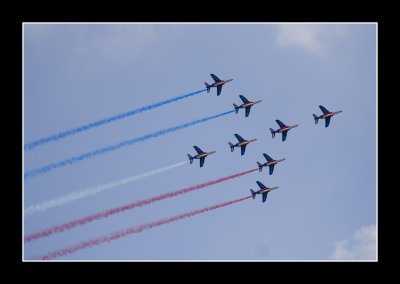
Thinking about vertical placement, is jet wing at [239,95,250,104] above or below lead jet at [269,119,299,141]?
above

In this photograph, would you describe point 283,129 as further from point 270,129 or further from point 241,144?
point 241,144

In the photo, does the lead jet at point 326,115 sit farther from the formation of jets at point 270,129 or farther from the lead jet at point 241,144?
the lead jet at point 241,144

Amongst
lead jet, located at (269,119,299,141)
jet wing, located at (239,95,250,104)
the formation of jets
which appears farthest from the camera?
lead jet, located at (269,119,299,141)

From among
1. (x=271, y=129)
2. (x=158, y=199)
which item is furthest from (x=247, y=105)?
(x=158, y=199)

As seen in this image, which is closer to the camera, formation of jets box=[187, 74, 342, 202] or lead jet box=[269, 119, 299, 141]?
formation of jets box=[187, 74, 342, 202]

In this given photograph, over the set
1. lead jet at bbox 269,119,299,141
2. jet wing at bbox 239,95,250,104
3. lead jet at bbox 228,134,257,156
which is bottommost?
lead jet at bbox 228,134,257,156

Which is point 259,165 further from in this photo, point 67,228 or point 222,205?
point 67,228

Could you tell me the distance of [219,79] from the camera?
98.7 metres

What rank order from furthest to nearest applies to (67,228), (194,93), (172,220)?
(194,93), (172,220), (67,228)

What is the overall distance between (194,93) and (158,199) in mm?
15513

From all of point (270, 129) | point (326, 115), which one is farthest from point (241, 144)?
point (326, 115)

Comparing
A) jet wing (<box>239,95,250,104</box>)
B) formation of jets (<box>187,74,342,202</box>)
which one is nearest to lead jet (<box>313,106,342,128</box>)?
formation of jets (<box>187,74,342,202</box>)

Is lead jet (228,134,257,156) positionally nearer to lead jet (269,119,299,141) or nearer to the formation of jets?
the formation of jets

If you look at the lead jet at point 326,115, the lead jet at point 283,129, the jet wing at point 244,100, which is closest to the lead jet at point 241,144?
the lead jet at point 283,129
